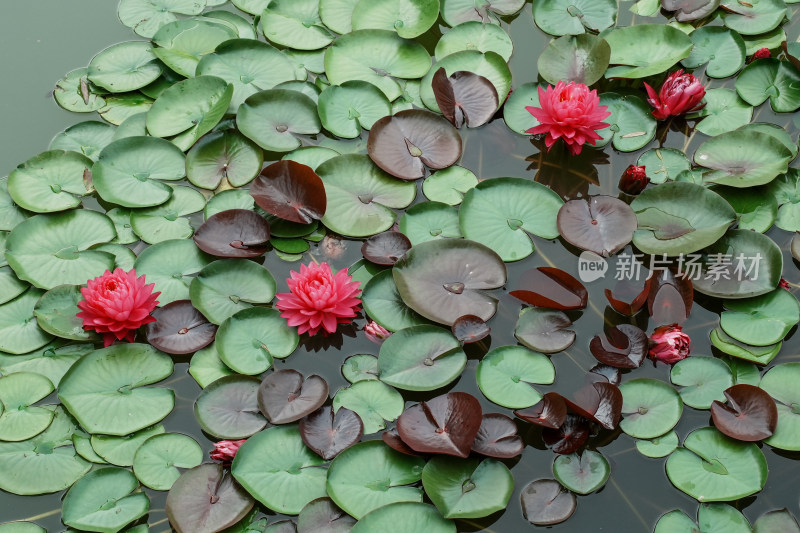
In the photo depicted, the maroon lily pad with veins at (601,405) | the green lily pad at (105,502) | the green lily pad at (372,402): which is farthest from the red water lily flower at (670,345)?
the green lily pad at (105,502)

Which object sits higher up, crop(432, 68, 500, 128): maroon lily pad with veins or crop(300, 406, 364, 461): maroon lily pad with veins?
crop(432, 68, 500, 128): maroon lily pad with veins

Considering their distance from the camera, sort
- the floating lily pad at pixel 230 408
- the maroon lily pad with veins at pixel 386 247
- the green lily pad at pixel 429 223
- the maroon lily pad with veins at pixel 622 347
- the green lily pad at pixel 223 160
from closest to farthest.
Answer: the floating lily pad at pixel 230 408 → the maroon lily pad with veins at pixel 622 347 → the maroon lily pad with veins at pixel 386 247 → the green lily pad at pixel 429 223 → the green lily pad at pixel 223 160

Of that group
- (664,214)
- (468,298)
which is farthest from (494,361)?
(664,214)

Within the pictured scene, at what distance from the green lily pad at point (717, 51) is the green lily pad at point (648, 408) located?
1.91m

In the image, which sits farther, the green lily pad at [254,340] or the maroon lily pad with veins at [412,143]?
the maroon lily pad with veins at [412,143]

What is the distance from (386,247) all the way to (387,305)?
275mm

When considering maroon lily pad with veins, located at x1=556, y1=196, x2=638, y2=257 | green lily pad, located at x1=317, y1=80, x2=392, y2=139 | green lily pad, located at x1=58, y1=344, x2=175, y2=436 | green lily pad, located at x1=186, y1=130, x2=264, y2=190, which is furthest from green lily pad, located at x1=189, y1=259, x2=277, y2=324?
maroon lily pad with veins, located at x1=556, y1=196, x2=638, y2=257

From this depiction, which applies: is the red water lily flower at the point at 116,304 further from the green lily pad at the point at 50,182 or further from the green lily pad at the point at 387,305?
the green lily pad at the point at 387,305

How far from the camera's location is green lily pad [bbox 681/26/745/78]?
371 centimetres

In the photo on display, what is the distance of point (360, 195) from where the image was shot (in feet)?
10.7

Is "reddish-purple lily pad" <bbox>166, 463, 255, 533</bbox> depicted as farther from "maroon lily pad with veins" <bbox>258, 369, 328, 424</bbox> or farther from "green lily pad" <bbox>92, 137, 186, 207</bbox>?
"green lily pad" <bbox>92, 137, 186, 207</bbox>

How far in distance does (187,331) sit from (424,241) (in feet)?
3.50

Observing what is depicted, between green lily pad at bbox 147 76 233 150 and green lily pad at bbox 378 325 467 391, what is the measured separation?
154 cm

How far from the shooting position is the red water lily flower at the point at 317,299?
276 centimetres
